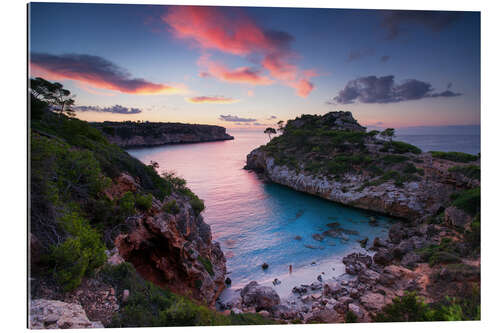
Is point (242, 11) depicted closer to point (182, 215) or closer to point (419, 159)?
point (182, 215)

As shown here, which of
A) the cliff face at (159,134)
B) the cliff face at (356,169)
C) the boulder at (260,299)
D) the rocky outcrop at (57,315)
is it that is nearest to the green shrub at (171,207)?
the rocky outcrop at (57,315)

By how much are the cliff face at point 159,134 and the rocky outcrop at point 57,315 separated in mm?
30059

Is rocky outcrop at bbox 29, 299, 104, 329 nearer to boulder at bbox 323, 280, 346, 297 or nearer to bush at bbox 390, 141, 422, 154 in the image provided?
boulder at bbox 323, 280, 346, 297

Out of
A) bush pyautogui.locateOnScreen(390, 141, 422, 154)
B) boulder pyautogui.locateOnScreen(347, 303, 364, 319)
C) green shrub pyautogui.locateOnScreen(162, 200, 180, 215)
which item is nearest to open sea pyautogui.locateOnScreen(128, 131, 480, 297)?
boulder pyautogui.locateOnScreen(347, 303, 364, 319)

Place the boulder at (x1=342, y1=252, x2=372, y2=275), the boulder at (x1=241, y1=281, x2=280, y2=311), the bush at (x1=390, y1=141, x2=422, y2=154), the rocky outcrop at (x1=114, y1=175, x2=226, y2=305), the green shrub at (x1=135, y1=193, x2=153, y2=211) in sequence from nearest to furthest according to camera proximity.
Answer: the rocky outcrop at (x1=114, y1=175, x2=226, y2=305) → the green shrub at (x1=135, y1=193, x2=153, y2=211) → the boulder at (x1=241, y1=281, x2=280, y2=311) → the boulder at (x1=342, y1=252, x2=372, y2=275) → the bush at (x1=390, y1=141, x2=422, y2=154)

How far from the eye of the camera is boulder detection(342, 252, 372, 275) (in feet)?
25.4

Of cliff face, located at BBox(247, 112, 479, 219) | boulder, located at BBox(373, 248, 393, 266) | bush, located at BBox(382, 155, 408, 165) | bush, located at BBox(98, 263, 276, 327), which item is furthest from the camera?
bush, located at BBox(382, 155, 408, 165)

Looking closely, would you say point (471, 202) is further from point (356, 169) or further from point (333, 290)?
point (356, 169)

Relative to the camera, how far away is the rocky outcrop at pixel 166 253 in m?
5.01

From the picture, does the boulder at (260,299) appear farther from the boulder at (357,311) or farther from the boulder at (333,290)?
the boulder at (357,311)

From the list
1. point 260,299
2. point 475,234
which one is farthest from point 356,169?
point 260,299

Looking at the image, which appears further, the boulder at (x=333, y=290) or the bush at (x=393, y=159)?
the bush at (x=393, y=159)

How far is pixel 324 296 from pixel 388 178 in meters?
11.9

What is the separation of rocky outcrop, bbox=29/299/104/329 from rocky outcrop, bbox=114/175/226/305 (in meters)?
1.70
